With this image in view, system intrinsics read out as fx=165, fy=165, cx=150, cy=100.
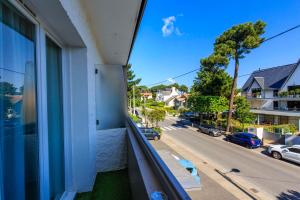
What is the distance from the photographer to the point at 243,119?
38.3 ft

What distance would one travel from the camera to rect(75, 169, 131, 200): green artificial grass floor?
1.93 meters

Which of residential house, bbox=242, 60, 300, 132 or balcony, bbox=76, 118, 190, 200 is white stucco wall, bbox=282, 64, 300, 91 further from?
balcony, bbox=76, 118, 190, 200

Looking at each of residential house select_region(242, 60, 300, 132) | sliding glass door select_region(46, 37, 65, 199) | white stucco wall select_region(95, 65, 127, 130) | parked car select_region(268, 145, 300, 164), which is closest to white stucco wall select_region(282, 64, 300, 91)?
residential house select_region(242, 60, 300, 132)

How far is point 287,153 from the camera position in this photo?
7.01 meters

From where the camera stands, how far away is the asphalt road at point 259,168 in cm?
478

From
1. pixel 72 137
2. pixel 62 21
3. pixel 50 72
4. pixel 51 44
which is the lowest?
pixel 72 137

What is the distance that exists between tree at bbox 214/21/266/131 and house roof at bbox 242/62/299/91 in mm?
6519

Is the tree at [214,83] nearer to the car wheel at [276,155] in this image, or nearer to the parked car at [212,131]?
the parked car at [212,131]

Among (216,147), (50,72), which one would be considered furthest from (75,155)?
(216,147)

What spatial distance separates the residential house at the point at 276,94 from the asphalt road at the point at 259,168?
7.45m

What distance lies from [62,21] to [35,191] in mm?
1211

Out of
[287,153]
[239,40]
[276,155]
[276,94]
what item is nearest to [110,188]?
[287,153]

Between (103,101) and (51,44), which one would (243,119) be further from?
(51,44)

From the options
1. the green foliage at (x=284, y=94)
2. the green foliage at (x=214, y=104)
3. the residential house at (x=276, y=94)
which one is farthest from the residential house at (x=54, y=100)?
the green foliage at (x=284, y=94)
